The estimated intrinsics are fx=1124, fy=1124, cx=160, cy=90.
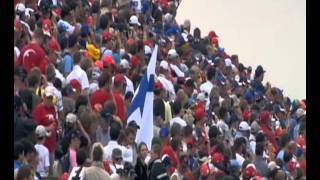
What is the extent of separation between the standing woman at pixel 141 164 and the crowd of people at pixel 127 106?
0.04 feet

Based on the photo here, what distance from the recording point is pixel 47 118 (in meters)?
10.5

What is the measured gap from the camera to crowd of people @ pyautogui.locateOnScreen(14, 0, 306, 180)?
10148 millimetres

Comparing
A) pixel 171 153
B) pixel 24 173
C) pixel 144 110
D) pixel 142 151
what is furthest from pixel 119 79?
pixel 24 173

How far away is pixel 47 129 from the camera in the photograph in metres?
10.4

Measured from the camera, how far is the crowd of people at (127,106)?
33.3 feet

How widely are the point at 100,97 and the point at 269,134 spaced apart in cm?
462

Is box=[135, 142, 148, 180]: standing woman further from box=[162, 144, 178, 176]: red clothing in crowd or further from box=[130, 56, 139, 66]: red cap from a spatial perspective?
box=[130, 56, 139, 66]: red cap

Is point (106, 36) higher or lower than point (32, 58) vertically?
higher

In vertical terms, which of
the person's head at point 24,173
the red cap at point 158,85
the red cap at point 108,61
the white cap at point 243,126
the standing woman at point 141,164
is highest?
the red cap at point 108,61

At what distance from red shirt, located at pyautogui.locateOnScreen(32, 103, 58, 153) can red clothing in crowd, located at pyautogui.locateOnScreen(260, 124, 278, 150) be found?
5.35m

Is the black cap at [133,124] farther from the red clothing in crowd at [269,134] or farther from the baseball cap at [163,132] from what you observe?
the red clothing in crowd at [269,134]

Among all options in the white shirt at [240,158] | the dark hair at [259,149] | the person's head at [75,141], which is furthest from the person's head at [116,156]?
the dark hair at [259,149]

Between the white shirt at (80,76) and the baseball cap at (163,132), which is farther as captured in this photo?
the white shirt at (80,76)

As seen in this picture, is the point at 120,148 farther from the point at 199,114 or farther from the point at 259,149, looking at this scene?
the point at 199,114
